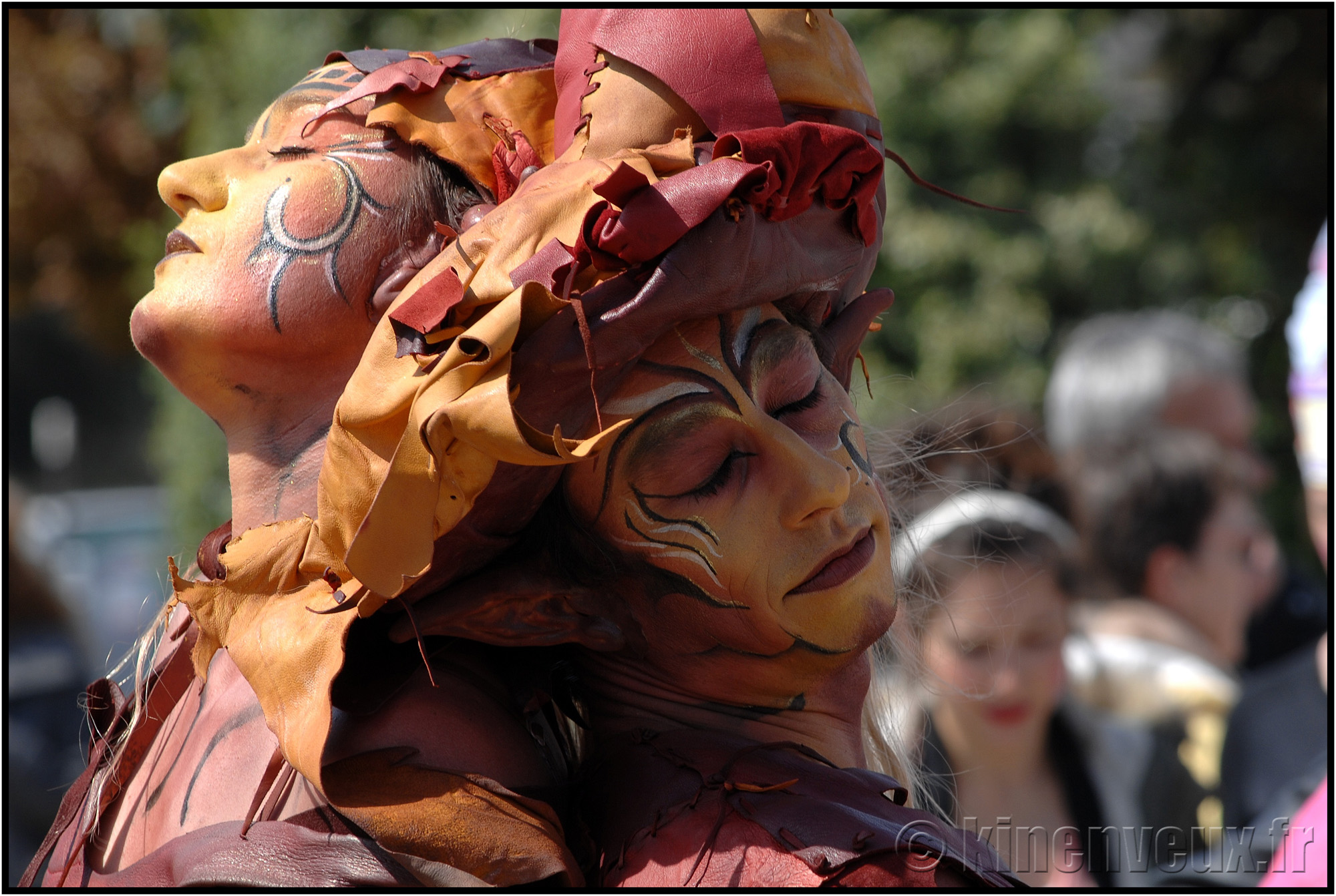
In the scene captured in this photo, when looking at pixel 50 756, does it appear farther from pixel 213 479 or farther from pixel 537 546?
pixel 537 546

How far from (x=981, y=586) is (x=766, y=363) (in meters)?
1.95

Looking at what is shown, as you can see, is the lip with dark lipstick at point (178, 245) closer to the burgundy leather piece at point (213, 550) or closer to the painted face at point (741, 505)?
the burgundy leather piece at point (213, 550)

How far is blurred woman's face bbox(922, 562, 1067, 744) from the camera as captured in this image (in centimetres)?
316

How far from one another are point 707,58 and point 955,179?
19.9 ft

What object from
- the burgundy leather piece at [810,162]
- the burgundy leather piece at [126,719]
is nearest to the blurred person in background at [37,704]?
the burgundy leather piece at [126,719]

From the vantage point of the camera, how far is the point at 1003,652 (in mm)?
3254

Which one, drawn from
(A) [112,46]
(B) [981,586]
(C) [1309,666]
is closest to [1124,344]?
(C) [1309,666]

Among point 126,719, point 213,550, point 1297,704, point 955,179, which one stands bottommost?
point 955,179

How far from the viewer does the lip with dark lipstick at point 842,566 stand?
4.85ft

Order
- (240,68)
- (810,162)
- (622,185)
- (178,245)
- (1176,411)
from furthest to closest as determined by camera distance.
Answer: (240,68)
(1176,411)
(178,245)
(810,162)
(622,185)

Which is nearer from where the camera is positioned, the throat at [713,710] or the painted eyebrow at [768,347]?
the painted eyebrow at [768,347]

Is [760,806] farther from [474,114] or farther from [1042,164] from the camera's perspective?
[1042,164]

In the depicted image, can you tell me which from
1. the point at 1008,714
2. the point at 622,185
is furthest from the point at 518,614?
the point at 1008,714

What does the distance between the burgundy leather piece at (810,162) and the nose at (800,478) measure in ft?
0.90
